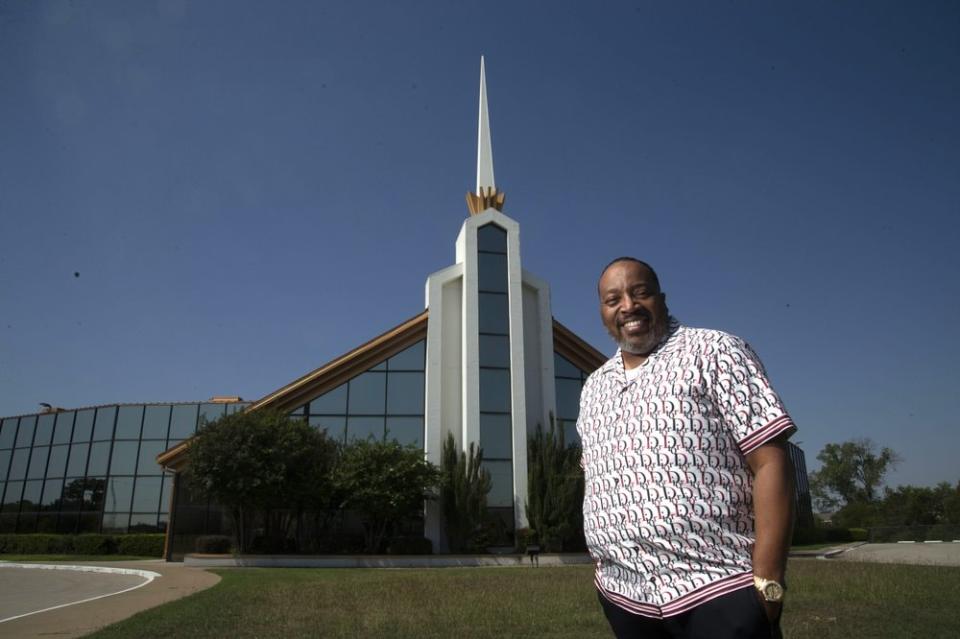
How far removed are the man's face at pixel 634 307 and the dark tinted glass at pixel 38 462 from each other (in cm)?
4356

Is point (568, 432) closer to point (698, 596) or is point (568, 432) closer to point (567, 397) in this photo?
point (567, 397)

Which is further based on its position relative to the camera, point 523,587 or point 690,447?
point 523,587

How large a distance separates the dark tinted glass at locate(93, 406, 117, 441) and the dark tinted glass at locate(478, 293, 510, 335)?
73.1 feet

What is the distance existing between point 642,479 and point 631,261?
867 mm

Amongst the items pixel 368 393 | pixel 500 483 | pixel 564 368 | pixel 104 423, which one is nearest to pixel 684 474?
pixel 500 483

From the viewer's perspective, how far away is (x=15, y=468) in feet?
127

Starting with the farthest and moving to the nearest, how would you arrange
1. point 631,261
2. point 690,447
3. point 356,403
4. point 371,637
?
1. point 356,403
2. point 371,637
3. point 631,261
4. point 690,447

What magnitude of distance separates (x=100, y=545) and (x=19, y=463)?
14176mm

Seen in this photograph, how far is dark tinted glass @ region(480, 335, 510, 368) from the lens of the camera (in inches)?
1104

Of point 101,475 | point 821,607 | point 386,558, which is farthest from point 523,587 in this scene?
point 101,475

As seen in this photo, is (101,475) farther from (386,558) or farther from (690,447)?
(690,447)

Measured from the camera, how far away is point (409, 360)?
28.4 m

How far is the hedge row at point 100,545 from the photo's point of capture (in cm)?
2884

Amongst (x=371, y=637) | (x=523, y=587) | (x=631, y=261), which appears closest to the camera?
(x=631, y=261)
